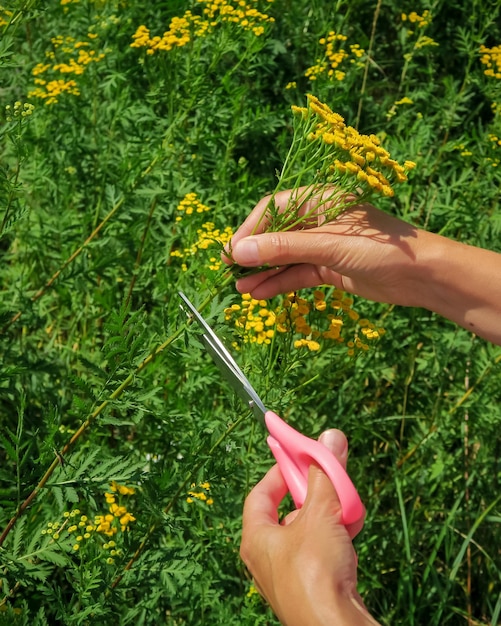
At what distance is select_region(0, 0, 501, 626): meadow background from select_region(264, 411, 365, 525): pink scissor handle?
1.19 ft

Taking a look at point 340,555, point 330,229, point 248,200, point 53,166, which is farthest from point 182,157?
point 340,555

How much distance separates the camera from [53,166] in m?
3.38

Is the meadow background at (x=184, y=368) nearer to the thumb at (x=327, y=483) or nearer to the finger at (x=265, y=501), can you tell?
the finger at (x=265, y=501)

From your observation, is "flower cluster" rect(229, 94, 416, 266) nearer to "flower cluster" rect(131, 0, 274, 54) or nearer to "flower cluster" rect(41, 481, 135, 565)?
"flower cluster" rect(41, 481, 135, 565)

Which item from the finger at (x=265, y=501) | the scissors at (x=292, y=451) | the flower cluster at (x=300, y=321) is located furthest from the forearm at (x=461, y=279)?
the finger at (x=265, y=501)

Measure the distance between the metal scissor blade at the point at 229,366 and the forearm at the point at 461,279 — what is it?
23.5 inches

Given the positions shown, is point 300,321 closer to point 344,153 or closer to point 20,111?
point 344,153

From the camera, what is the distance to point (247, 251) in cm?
178

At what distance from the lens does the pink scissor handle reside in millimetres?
1429

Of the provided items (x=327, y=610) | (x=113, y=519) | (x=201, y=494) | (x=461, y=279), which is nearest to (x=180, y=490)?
(x=201, y=494)

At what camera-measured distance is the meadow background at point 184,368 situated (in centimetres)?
206

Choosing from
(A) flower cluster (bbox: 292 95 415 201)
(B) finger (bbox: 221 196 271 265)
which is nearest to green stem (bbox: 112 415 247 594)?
(B) finger (bbox: 221 196 271 265)

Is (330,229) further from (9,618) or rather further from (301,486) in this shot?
(9,618)

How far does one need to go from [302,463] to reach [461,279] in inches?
30.2
